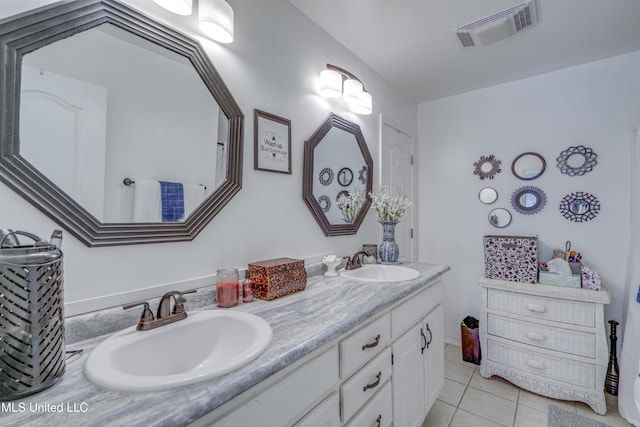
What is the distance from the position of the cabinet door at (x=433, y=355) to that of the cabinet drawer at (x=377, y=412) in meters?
0.45

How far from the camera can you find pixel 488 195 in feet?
8.50

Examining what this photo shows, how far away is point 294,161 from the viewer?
62.7 inches

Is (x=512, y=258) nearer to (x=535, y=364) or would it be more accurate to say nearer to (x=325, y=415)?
(x=535, y=364)

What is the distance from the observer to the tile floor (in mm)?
1766

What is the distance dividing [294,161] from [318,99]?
0.48 m

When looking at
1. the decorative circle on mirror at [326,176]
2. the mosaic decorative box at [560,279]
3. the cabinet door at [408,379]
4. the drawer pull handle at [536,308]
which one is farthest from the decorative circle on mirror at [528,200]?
the decorative circle on mirror at [326,176]

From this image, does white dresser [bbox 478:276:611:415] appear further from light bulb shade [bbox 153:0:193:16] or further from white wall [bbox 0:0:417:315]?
light bulb shade [bbox 153:0:193:16]

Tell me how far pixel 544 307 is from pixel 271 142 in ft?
7.30

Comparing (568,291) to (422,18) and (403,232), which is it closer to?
(403,232)

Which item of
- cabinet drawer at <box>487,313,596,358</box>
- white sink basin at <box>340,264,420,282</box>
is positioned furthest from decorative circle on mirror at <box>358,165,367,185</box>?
cabinet drawer at <box>487,313,596,358</box>

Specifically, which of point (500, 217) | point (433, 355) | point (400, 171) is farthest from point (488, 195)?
point (433, 355)

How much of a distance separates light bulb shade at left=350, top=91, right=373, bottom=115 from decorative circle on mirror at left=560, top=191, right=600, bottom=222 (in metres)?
1.77

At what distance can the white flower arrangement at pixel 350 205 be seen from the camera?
1.95m

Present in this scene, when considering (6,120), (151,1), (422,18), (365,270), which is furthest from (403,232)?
(6,120)
